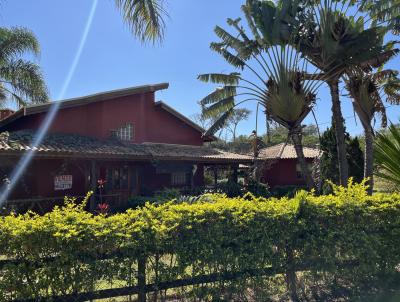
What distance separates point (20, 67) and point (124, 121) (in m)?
5.70

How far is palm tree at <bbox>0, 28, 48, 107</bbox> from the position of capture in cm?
1827

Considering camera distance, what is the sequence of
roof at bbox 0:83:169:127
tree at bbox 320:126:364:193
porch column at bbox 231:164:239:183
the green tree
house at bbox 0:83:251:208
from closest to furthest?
house at bbox 0:83:251:208 < roof at bbox 0:83:169:127 < tree at bbox 320:126:364:193 < porch column at bbox 231:164:239:183 < the green tree

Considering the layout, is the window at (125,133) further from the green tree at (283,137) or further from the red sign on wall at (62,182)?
the green tree at (283,137)

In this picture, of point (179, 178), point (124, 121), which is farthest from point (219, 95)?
point (179, 178)

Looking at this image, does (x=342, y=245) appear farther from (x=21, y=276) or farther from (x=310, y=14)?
(x=310, y=14)

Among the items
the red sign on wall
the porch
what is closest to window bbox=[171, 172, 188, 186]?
the porch

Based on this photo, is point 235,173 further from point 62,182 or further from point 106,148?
point 62,182

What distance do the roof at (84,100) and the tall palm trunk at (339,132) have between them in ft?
32.9

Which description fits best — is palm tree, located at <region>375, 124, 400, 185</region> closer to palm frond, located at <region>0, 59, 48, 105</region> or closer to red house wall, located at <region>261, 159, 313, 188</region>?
palm frond, located at <region>0, 59, 48, 105</region>

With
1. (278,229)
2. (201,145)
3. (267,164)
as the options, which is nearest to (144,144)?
(201,145)

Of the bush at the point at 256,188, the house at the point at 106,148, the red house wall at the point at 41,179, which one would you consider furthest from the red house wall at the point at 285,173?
the red house wall at the point at 41,179

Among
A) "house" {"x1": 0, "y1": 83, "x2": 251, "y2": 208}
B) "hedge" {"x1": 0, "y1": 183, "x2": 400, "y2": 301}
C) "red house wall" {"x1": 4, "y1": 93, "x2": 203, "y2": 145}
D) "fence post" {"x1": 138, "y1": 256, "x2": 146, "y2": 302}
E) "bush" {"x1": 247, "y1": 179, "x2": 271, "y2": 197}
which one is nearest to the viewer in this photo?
"hedge" {"x1": 0, "y1": 183, "x2": 400, "y2": 301}

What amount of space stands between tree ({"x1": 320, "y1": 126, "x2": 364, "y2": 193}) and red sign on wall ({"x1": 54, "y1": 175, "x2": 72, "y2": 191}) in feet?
37.5

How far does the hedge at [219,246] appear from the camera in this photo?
3.67 metres
